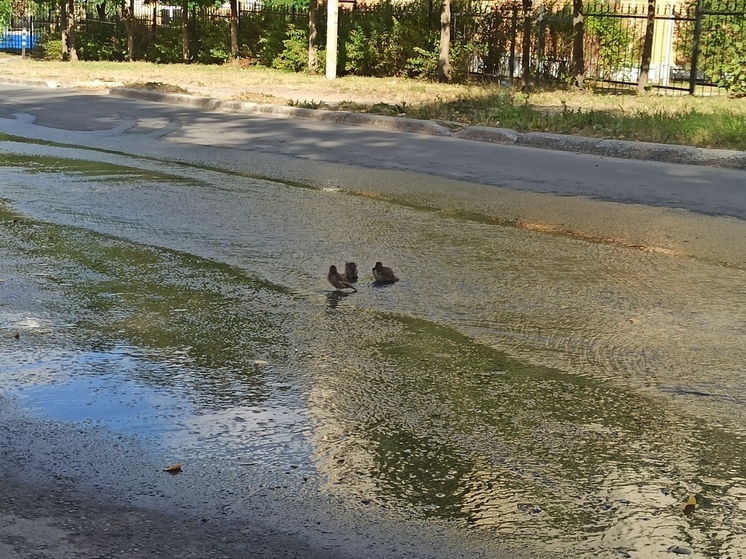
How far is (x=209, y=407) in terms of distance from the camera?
449cm

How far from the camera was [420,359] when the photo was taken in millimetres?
5215

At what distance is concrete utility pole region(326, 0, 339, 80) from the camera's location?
24.9 meters

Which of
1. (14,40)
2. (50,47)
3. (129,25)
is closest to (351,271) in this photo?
(129,25)

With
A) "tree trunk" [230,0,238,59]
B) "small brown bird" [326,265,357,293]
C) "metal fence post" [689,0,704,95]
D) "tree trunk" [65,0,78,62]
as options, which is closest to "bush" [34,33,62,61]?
"tree trunk" [65,0,78,62]

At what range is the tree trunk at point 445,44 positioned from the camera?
24.8 meters

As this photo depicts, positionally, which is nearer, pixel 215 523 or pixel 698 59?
pixel 215 523

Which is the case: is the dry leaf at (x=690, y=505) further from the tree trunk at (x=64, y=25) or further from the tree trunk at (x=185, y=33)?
the tree trunk at (x=64, y=25)

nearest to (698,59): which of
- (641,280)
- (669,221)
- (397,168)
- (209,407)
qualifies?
(397,168)

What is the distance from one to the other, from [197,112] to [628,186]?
31.9ft

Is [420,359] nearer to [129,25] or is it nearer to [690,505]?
[690,505]

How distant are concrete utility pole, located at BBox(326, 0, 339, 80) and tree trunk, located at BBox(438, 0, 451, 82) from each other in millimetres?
2550

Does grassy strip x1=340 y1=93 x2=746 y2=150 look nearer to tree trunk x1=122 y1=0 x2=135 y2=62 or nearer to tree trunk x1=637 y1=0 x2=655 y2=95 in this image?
tree trunk x1=637 y1=0 x2=655 y2=95

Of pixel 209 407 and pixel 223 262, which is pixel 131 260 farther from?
pixel 209 407

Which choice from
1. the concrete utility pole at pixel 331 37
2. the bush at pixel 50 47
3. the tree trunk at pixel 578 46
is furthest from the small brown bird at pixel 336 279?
the bush at pixel 50 47
